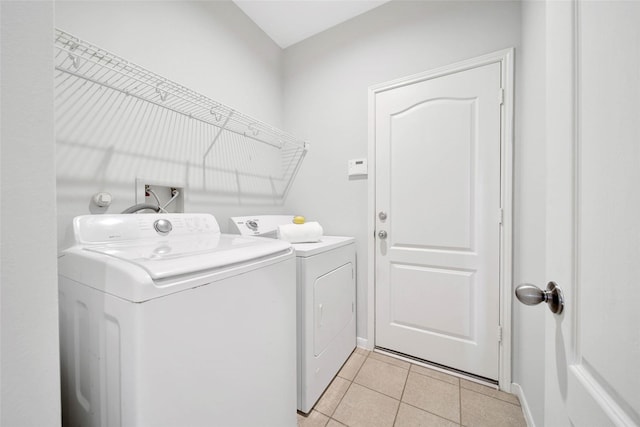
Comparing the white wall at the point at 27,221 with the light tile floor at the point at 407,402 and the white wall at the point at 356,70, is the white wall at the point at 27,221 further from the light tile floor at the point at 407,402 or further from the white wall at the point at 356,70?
the white wall at the point at 356,70

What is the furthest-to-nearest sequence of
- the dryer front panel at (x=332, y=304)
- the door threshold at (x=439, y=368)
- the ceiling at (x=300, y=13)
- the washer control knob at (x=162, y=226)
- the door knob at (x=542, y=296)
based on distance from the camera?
the ceiling at (x=300, y=13) < the door threshold at (x=439, y=368) < the dryer front panel at (x=332, y=304) < the washer control knob at (x=162, y=226) < the door knob at (x=542, y=296)

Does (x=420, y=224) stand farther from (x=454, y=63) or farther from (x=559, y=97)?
(x=559, y=97)

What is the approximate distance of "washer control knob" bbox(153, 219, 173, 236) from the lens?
1205mm

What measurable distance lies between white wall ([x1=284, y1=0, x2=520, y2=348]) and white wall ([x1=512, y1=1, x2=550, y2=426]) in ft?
0.91

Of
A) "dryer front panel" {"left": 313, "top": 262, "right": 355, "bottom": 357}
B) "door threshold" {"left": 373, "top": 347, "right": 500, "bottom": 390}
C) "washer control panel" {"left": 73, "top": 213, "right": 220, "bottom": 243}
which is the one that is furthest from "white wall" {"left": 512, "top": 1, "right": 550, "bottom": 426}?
"washer control panel" {"left": 73, "top": 213, "right": 220, "bottom": 243}

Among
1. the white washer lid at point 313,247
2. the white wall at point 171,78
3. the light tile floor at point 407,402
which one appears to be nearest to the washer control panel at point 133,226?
the white wall at point 171,78

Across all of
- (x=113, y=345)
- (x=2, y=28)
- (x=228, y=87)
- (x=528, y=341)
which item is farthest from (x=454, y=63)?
(x=113, y=345)

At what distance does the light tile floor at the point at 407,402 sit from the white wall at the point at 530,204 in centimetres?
19

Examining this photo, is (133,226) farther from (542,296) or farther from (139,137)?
(542,296)

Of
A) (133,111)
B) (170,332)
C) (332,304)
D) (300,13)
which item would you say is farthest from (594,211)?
(300,13)

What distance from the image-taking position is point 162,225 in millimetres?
1227

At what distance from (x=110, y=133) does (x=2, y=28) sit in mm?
1031

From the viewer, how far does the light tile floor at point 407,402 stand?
131cm

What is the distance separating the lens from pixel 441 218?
1.72 meters
